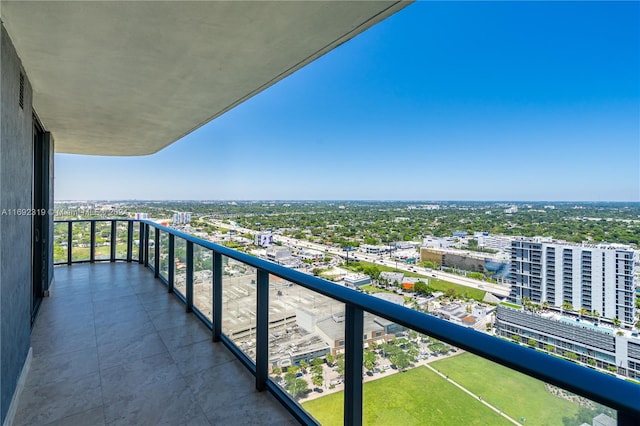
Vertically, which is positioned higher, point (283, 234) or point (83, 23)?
point (83, 23)

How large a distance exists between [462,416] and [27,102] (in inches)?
168

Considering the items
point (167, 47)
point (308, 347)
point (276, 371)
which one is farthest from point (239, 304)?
point (167, 47)

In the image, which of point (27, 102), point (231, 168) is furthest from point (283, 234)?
point (231, 168)

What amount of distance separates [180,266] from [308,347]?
329cm

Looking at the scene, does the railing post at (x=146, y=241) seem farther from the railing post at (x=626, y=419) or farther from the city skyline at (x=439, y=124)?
the railing post at (x=626, y=419)

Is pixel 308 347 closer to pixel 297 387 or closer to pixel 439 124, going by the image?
pixel 297 387

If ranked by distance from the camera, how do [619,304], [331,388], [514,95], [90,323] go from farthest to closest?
[514,95] → [90,323] → [619,304] → [331,388]

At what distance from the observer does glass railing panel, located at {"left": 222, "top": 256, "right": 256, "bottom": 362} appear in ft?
8.53

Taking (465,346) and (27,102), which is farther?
(27,102)

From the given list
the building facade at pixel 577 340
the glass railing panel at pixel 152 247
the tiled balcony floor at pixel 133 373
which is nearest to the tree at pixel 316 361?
the tiled balcony floor at pixel 133 373

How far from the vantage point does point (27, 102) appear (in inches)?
108

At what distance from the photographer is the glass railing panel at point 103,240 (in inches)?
274

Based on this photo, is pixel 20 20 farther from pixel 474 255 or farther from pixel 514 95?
pixel 514 95

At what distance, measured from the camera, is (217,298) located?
3.21 metres
